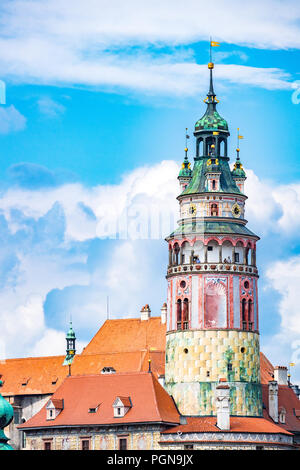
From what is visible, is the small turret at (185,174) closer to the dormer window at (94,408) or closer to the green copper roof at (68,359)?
the dormer window at (94,408)

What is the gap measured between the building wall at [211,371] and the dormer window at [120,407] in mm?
4308

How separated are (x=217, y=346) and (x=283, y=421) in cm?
1079

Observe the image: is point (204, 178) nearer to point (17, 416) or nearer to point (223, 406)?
point (223, 406)

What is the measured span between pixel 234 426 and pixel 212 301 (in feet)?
34.4

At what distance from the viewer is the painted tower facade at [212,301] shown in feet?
377

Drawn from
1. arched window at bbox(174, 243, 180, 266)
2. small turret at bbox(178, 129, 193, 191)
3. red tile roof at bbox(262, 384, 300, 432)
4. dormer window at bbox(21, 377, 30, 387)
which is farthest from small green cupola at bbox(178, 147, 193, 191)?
dormer window at bbox(21, 377, 30, 387)

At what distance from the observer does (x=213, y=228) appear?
117312mm

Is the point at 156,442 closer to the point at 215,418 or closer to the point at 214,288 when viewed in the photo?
the point at 215,418

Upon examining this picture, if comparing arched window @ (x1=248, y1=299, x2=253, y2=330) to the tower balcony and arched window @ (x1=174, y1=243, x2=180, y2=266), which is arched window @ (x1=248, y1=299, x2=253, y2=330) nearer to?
the tower balcony

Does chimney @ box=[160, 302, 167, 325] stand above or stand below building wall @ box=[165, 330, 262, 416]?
above

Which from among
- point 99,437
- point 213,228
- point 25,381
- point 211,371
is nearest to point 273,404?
point 211,371

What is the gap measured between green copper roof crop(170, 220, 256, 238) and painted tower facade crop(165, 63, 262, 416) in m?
0.08

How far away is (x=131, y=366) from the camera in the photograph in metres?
132

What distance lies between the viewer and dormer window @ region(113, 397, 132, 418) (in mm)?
113125
